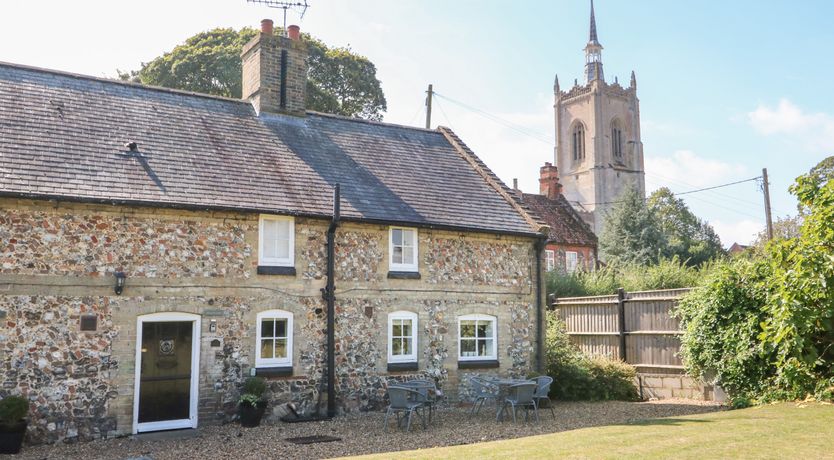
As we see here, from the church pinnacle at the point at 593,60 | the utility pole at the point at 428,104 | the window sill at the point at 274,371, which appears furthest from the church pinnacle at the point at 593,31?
the window sill at the point at 274,371

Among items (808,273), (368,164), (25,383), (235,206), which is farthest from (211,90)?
(808,273)

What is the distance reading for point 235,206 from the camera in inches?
565

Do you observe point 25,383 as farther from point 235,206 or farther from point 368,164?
point 368,164

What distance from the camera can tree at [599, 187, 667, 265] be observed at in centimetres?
3915

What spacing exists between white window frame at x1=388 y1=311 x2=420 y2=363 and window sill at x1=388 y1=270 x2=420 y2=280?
2.56 feet

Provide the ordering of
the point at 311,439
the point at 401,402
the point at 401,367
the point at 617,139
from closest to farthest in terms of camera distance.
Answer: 1. the point at 311,439
2. the point at 401,402
3. the point at 401,367
4. the point at 617,139

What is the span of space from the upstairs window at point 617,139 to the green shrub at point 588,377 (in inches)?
2485

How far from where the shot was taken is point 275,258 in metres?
14.9

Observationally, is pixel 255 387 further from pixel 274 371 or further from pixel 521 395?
pixel 521 395

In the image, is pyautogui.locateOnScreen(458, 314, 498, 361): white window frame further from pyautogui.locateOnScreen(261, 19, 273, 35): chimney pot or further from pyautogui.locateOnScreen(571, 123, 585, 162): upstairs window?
pyautogui.locateOnScreen(571, 123, 585, 162): upstairs window

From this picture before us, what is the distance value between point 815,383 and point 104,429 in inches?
532

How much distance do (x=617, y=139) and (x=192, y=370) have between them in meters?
71.2

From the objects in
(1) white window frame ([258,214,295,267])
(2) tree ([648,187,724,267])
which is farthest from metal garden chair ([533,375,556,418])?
(2) tree ([648,187,724,267])

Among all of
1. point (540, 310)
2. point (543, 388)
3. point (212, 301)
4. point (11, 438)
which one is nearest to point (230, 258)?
point (212, 301)
